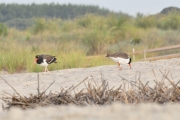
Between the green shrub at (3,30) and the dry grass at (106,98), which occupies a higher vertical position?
the green shrub at (3,30)

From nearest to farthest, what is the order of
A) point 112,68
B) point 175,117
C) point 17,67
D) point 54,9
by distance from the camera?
1. point 175,117
2. point 112,68
3. point 17,67
4. point 54,9

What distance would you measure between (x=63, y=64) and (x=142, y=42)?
8906 millimetres

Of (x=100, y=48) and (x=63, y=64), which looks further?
(x=100, y=48)

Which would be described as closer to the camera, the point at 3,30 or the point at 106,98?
the point at 106,98

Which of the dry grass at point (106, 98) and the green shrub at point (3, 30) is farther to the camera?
the green shrub at point (3, 30)

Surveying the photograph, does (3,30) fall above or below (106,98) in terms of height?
above

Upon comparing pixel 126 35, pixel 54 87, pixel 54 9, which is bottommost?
pixel 54 87

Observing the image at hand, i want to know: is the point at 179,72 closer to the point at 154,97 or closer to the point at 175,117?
the point at 154,97

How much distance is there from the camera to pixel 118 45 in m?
24.6

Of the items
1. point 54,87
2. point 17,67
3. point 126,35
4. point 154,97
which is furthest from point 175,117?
point 126,35

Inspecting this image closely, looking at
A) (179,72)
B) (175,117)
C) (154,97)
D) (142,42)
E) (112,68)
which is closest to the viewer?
(175,117)

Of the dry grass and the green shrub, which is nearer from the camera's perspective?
the dry grass

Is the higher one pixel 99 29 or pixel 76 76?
pixel 99 29

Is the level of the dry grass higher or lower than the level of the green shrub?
lower
